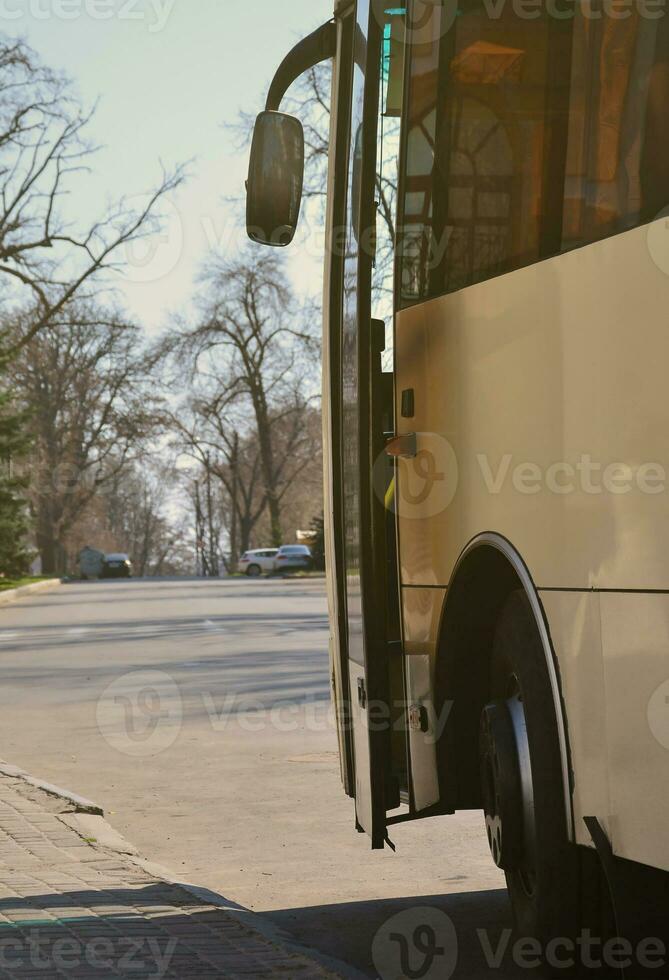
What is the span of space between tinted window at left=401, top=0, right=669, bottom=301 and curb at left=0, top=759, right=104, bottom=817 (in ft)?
13.6

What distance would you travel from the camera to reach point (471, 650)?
4.98 meters

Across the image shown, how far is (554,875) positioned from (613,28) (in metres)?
2.23

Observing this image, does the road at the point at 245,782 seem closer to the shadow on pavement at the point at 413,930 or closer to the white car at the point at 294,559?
the shadow on pavement at the point at 413,930

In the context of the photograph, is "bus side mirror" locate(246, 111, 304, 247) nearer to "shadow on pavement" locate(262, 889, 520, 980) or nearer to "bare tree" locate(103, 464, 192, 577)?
"shadow on pavement" locate(262, 889, 520, 980)

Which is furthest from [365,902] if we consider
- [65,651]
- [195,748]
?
[65,651]

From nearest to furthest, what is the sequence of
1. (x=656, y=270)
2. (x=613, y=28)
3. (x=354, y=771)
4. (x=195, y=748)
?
(x=656, y=270), (x=613, y=28), (x=354, y=771), (x=195, y=748)

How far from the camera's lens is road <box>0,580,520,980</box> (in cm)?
638

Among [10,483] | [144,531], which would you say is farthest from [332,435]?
[144,531]

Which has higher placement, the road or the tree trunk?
the tree trunk

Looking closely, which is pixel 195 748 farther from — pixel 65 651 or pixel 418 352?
pixel 65 651

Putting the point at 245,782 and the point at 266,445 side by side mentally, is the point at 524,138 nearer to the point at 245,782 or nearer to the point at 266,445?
the point at 245,782

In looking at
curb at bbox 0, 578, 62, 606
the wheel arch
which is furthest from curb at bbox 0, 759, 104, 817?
curb at bbox 0, 578, 62, 606

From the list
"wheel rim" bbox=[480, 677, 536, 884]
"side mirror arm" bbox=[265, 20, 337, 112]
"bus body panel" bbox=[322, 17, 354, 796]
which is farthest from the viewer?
"side mirror arm" bbox=[265, 20, 337, 112]

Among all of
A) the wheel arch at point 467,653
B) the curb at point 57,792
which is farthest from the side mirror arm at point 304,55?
the curb at point 57,792
